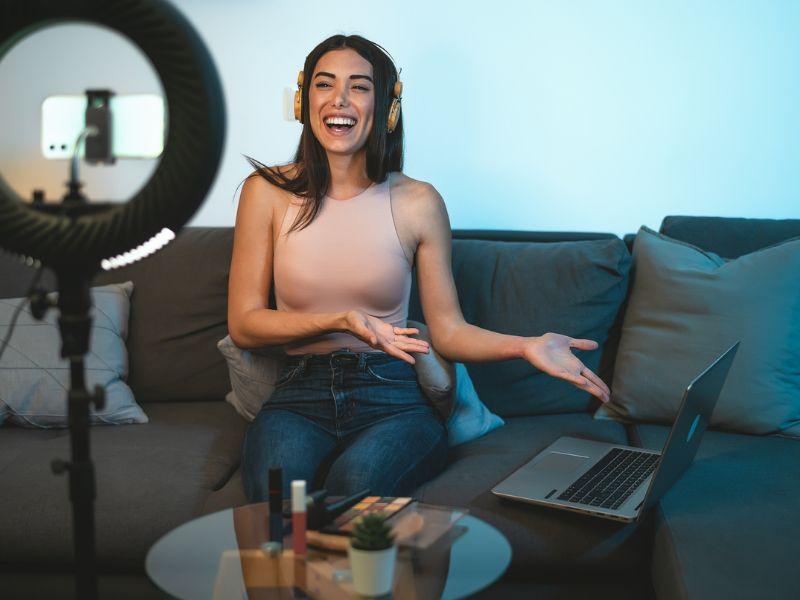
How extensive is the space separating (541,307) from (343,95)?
71 cm

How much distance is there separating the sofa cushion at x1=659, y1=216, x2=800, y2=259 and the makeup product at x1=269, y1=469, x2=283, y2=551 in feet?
4.68

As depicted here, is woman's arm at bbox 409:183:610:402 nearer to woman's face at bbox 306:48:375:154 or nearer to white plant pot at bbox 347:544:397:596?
woman's face at bbox 306:48:375:154

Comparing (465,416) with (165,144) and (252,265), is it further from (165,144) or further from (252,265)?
(165,144)

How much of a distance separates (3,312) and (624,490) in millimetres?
1461

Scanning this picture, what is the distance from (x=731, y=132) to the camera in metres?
2.50

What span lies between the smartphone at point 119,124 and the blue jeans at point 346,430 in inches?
36.3

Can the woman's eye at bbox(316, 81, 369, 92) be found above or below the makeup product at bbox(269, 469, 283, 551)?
above

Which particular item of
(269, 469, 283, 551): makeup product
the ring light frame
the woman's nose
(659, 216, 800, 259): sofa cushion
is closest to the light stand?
the ring light frame

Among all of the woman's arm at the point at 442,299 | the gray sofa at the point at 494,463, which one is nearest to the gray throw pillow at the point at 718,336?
the gray sofa at the point at 494,463

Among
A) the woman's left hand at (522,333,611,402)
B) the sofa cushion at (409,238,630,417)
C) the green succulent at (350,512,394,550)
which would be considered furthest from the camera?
the sofa cushion at (409,238,630,417)

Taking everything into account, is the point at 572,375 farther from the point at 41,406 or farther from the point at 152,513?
the point at 41,406

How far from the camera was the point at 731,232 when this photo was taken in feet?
7.43

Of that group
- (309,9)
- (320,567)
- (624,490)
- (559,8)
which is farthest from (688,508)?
(309,9)

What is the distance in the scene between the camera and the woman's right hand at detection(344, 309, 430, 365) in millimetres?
1616
